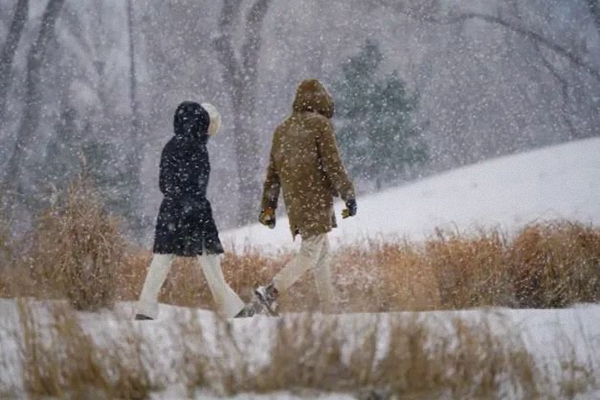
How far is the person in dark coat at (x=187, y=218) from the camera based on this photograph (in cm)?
544

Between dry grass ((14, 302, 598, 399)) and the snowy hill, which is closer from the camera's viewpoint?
dry grass ((14, 302, 598, 399))

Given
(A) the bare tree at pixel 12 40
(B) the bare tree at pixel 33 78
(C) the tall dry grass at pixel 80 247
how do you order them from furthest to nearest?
(B) the bare tree at pixel 33 78 < (A) the bare tree at pixel 12 40 < (C) the tall dry grass at pixel 80 247

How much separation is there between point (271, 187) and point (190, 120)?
686 mm

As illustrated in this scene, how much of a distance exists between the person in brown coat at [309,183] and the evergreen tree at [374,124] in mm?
10852

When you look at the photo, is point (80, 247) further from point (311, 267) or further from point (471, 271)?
point (471, 271)

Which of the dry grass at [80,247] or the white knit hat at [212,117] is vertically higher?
the white knit hat at [212,117]

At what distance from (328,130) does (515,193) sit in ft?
25.3

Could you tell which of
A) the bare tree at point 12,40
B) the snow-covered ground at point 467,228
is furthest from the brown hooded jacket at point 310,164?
the bare tree at point 12,40

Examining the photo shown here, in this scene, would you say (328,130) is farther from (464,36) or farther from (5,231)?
(464,36)

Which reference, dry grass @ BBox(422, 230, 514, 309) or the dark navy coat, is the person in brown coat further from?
dry grass @ BBox(422, 230, 514, 309)

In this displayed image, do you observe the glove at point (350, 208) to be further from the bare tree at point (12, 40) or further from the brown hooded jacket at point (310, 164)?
the bare tree at point (12, 40)

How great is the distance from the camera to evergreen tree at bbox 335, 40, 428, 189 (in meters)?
16.7

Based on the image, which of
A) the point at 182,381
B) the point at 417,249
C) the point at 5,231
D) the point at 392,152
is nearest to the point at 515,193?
the point at 392,152

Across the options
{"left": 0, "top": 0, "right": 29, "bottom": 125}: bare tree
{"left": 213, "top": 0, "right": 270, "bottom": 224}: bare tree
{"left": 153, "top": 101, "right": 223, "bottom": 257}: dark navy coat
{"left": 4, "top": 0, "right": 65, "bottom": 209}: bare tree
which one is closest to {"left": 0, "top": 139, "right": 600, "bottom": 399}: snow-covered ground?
{"left": 153, "top": 101, "right": 223, "bottom": 257}: dark navy coat
